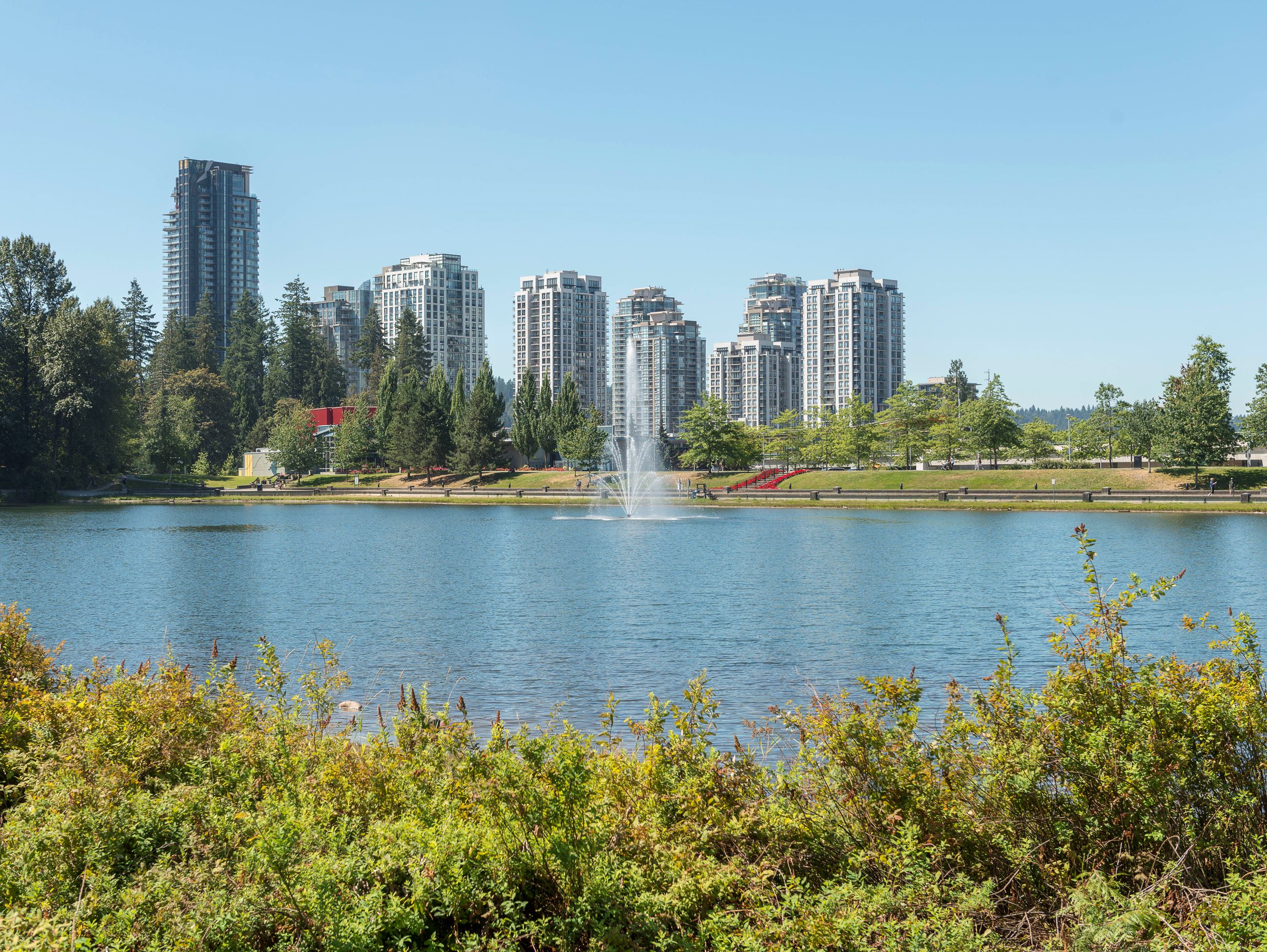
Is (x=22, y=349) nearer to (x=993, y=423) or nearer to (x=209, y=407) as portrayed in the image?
(x=209, y=407)

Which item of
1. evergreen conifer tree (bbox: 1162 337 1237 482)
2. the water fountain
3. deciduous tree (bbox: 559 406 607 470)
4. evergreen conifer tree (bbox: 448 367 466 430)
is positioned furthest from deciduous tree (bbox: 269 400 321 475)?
evergreen conifer tree (bbox: 1162 337 1237 482)

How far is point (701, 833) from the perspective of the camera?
6.77 metres

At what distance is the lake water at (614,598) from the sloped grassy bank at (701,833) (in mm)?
7555

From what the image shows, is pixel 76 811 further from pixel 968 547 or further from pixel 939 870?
pixel 968 547

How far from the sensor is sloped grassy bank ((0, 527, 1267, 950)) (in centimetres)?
574

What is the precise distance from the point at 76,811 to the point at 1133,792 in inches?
290

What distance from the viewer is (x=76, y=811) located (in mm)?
6770

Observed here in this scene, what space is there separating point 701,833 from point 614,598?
23.4m

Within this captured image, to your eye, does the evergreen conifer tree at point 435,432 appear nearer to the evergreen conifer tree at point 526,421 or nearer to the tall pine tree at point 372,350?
the evergreen conifer tree at point 526,421

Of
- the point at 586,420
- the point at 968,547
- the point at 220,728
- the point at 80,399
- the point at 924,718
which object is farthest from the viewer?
the point at 586,420

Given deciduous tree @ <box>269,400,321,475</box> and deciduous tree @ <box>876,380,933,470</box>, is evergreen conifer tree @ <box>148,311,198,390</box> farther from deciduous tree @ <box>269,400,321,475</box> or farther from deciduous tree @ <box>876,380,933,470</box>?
deciduous tree @ <box>876,380,933,470</box>

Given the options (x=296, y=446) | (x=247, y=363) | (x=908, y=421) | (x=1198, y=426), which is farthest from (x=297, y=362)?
(x=1198, y=426)

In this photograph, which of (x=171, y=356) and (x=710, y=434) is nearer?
(x=710, y=434)

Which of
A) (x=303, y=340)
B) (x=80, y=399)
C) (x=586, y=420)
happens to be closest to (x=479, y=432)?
(x=586, y=420)
